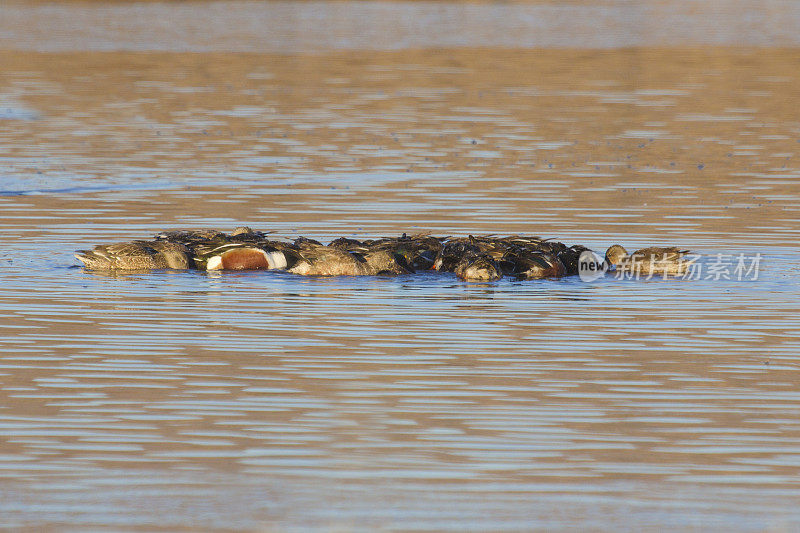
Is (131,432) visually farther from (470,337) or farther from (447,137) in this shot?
(447,137)

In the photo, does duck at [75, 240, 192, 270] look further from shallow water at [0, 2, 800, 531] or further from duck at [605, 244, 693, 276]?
duck at [605, 244, 693, 276]

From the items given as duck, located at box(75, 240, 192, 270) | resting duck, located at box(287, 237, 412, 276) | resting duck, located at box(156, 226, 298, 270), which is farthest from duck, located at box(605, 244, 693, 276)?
duck, located at box(75, 240, 192, 270)

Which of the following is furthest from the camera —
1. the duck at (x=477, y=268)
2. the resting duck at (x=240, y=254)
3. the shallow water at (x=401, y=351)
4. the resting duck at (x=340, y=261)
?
the resting duck at (x=240, y=254)

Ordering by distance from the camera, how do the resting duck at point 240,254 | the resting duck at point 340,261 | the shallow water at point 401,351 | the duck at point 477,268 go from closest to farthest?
the shallow water at point 401,351 → the duck at point 477,268 → the resting duck at point 340,261 → the resting duck at point 240,254

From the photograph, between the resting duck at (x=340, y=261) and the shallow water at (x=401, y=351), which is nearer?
the shallow water at (x=401, y=351)

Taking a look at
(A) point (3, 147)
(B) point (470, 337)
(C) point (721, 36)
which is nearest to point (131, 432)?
(B) point (470, 337)

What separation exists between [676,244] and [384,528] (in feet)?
34.7

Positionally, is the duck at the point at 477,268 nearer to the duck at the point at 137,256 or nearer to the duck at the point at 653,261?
the duck at the point at 653,261

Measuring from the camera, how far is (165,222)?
65.4 ft

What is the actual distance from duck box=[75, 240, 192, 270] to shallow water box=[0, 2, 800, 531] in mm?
159

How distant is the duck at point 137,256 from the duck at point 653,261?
173 inches

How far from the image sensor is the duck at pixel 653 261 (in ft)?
51.7

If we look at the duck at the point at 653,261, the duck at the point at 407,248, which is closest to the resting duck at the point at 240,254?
the duck at the point at 407,248

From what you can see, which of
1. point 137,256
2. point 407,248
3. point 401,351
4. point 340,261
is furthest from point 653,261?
point 137,256
